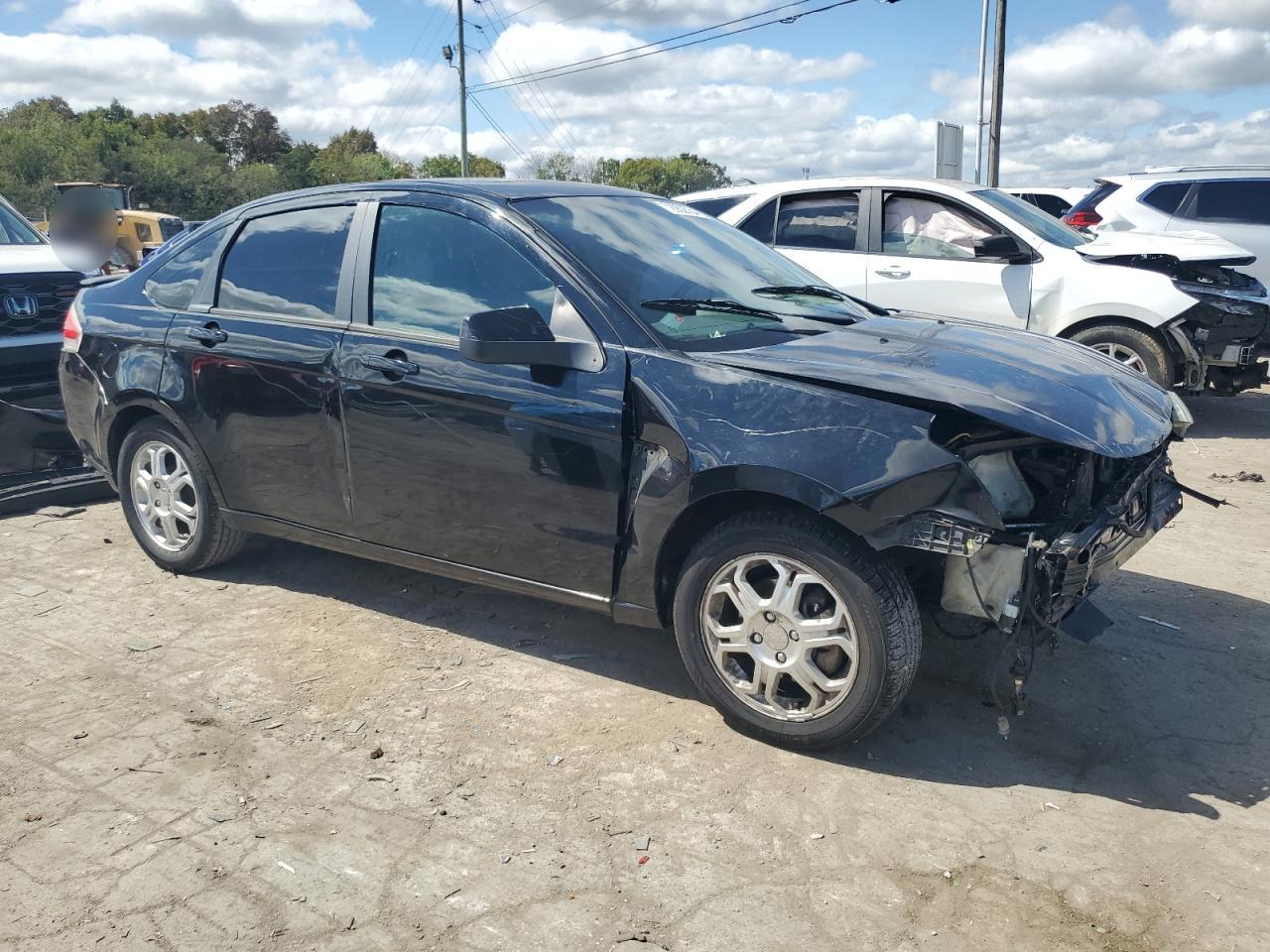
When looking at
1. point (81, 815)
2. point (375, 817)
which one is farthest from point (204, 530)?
point (375, 817)

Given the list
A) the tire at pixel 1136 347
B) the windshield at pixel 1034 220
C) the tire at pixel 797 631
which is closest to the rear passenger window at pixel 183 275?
the tire at pixel 797 631

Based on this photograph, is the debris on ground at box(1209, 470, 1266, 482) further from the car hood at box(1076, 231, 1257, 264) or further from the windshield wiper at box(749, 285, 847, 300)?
the windshield wiper at box(749, 285, 847, 300)

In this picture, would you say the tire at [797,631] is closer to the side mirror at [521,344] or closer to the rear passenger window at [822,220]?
the side mirror at [521,344]

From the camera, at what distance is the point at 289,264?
464cm

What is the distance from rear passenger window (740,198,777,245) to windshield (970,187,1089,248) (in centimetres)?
161

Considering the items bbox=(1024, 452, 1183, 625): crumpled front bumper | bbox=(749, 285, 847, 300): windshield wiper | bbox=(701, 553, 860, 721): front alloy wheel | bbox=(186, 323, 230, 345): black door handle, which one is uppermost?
bbox=(749, 285, 847, 300): windshield wiper

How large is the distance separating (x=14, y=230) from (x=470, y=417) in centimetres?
617

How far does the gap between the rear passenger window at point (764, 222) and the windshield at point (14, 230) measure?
5552 mm

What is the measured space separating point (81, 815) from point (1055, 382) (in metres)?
3.31

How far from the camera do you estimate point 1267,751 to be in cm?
356

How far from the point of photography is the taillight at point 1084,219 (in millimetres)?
10688

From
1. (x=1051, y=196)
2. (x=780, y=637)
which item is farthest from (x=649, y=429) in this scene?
(x=1051, y=196)

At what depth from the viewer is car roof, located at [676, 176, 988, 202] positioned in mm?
8477

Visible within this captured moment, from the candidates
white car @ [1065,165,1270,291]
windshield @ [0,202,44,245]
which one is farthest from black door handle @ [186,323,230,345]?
white car @ [1065,165,1270,291]
